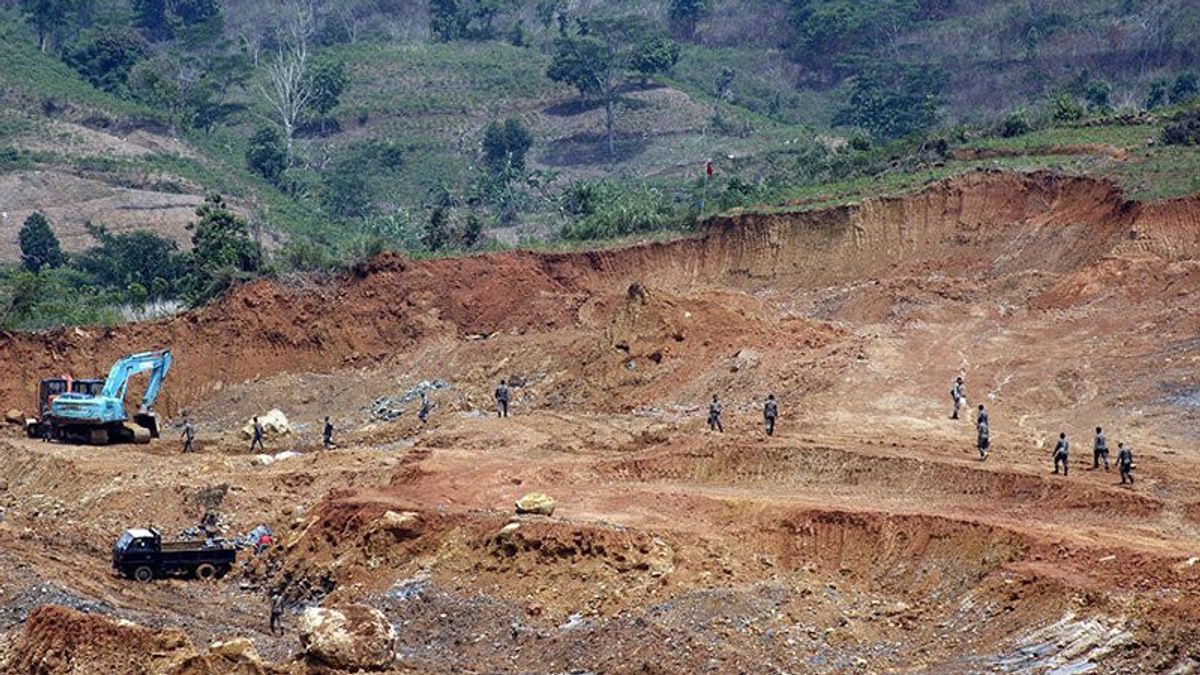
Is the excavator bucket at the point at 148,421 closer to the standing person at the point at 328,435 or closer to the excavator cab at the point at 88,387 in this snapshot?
the excavator cab at the point at 88,387

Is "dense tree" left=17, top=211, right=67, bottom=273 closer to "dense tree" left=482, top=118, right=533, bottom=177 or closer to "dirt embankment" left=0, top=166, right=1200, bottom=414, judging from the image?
"dense tree" left=482, top=118, right=533, bottom=177

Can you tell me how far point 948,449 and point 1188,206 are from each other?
51.2 ft

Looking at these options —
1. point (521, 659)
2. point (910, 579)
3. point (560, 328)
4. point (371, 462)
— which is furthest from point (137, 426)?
point (910, 579)

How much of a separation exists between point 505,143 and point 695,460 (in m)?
67.2

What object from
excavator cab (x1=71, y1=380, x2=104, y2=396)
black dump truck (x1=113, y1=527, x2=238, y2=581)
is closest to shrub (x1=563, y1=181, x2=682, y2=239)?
excavator cab (x1=71, y1=380, x2=104, y2=396)

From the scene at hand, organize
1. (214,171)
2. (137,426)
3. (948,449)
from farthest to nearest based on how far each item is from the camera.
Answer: (214,171) < (137,426) < (948,449)

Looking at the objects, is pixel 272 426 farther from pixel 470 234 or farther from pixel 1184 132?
pixel 1184 132

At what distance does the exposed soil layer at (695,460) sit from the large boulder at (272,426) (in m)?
0.45

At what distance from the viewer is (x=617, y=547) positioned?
3719 centimetres

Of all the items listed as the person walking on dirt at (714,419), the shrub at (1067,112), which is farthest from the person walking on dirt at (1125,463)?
the shrub at (1067,112)

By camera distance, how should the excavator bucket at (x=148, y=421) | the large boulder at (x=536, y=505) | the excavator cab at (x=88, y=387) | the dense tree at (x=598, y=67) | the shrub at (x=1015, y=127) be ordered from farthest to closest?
1. the dense tree at (x=598, y=67)
2. the shrub at (x=1015, y=127)
3. the excavator bucket at (x=148, y=421)
4. the excavator cab at (x=88, y=387)
5. the large boulder at (x=536, y=505)

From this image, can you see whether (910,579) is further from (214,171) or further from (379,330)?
(214,171)

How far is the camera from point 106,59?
114 metres

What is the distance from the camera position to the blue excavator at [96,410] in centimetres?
5188
